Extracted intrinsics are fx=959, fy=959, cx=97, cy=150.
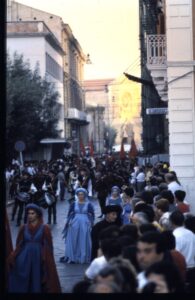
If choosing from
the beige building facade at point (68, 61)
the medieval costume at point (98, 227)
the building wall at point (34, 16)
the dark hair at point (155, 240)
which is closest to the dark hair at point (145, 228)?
the dark hair at point (155, 240)

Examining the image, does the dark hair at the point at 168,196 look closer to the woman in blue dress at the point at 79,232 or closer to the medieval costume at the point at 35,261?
the medieval costume at the point at 35,261

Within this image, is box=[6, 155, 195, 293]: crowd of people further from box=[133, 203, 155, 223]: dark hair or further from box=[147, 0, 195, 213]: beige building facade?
box=[147, 0, 195, 213]: beige building facade

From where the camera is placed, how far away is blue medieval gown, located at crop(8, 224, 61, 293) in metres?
11.4

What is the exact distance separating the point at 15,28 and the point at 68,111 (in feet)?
66.0

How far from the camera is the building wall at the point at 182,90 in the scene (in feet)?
79.7

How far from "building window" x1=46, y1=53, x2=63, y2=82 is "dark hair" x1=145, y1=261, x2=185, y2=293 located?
68.4m

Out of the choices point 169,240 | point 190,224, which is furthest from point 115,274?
point 190,224

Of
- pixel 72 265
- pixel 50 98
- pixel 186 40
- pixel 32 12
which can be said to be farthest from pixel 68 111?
pixel 72 265

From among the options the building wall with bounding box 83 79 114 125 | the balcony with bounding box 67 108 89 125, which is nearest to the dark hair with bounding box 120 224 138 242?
the balcony with bounding box 67 108 89 125

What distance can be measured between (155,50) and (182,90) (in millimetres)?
3602

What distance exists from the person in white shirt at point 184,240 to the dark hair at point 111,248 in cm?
159

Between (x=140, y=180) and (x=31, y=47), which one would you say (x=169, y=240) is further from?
(x=31, y=47)

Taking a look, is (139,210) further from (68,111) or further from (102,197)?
(68,111)

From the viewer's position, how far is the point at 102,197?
26625 mm
